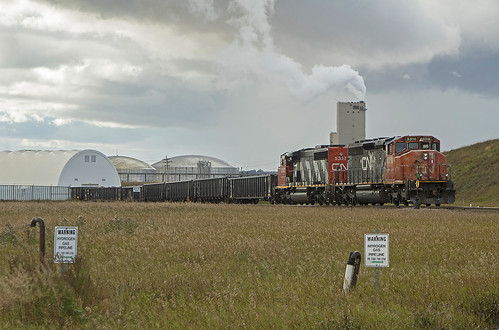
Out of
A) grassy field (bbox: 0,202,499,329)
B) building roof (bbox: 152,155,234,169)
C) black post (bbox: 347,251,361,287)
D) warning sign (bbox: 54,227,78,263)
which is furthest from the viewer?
building roof (bbox: 152,155,234,169)

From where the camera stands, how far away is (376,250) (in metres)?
7.43

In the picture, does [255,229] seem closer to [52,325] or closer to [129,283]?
[129,283]

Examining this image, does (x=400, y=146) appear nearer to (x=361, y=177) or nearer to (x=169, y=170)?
(x=361, y=177)

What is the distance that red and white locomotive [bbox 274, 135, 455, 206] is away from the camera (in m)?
29.6

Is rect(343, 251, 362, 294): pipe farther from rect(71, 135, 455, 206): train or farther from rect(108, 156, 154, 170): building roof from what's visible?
rect(108, 156, 154, 170): building roof

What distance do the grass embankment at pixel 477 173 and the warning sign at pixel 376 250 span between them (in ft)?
132

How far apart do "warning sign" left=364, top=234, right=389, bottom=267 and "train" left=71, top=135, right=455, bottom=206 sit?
22515 millimetres

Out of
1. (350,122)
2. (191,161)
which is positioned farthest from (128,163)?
(350,122)

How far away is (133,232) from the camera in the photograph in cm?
1550

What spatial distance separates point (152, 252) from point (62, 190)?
67804 mm

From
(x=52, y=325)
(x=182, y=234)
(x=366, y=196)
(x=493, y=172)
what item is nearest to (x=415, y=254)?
→ (x=182, y=234)

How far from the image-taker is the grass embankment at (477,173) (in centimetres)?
Answer: 4900

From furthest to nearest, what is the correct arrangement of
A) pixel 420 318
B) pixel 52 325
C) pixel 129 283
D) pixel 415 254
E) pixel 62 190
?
1. pixel 62 190
2. pixel 415 254
3. pixel 129 283
4. pixel 52 325
5. pixel 420 318

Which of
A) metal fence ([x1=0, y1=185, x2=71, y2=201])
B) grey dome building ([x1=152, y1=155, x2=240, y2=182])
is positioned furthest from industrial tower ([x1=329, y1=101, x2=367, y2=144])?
grey dome building ([x1=152, y1=155, x2=240, y2=182])
